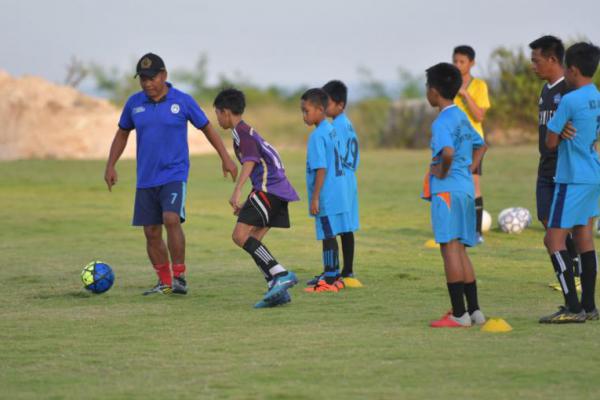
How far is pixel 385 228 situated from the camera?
620 inches

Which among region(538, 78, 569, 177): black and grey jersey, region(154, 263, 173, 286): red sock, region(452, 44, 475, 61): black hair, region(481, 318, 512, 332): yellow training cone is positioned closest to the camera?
region(481, 318, 512, 332): yellow training cone

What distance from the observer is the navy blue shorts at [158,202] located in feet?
31.6

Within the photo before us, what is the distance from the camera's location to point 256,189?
30.3 feet

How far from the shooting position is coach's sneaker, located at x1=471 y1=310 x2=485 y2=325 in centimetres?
776

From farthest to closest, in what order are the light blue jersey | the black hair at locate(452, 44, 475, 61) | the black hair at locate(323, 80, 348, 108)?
the black hair at locate(452, 44, 475, 61) → the black hair at locate(323, 80, 348, 108) → the light blue jersey

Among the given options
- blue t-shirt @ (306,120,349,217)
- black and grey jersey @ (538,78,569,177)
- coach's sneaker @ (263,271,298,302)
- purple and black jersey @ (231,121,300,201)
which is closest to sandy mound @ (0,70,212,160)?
blue t-shirt @ (306,120,349,217)

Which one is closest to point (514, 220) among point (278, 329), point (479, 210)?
point (479, 210)

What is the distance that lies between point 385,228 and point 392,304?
6827 mm

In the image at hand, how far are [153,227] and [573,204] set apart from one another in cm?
384

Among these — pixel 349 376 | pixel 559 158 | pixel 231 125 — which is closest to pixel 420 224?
pixel 231 125

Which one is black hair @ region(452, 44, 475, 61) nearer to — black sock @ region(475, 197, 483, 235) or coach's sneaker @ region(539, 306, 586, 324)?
black sock @ region(475, 197, 483, 235)

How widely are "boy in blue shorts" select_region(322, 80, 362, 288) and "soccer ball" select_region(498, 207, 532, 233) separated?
4.80 metres

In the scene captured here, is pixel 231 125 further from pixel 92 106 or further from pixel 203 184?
pixel 92 106

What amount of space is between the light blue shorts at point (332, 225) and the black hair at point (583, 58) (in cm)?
291
